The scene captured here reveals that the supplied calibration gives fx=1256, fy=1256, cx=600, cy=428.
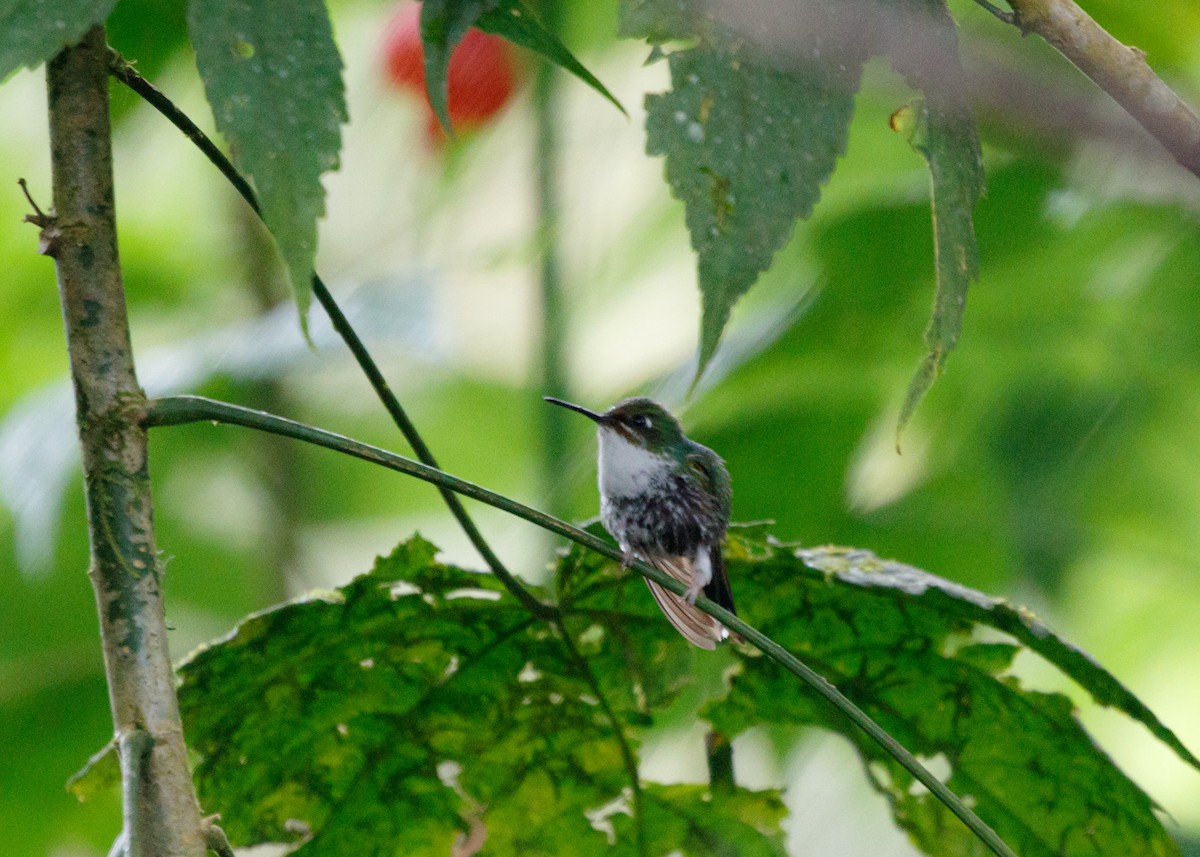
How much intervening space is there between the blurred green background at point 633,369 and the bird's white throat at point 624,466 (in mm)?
240

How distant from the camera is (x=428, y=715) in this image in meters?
0.66

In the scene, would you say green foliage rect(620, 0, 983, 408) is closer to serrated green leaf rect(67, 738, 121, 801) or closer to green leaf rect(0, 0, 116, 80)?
green leaf rect(0, 0, 116, 80)

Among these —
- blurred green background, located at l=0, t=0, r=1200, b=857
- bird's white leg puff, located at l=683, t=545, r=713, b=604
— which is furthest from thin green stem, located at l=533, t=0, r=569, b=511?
bird's white leg puff, located at l=683, t=545, r=713, b=604

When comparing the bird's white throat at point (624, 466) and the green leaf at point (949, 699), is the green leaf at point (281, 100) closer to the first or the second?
the green leaf at point (949, 699)

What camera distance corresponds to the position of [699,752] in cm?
90

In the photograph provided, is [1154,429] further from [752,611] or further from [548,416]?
[752,611]

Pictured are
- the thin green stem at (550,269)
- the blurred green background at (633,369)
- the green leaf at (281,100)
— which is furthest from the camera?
the blurred green background at (633,369)

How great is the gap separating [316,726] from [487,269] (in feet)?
2.86

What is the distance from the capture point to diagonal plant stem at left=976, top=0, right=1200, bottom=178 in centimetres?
39

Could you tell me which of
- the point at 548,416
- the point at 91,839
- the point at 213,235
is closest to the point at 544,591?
the point at 548,416

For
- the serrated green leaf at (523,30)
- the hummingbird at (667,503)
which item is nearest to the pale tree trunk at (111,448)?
the serrated green leaf at (523,30)

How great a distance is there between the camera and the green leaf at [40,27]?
1.18 feet

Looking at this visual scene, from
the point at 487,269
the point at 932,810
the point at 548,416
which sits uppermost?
the point at 487,269

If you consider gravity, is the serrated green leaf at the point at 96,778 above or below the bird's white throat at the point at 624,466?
below
